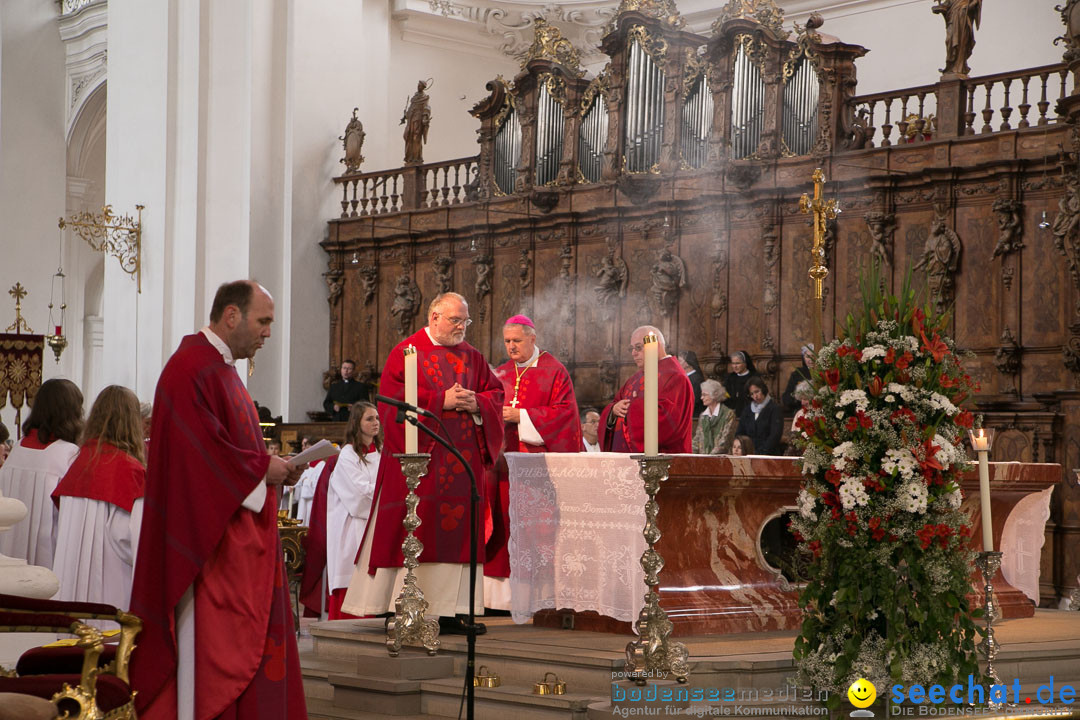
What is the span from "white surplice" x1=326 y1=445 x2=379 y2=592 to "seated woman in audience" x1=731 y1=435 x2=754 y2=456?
154 inches

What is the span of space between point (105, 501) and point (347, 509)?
329 cm

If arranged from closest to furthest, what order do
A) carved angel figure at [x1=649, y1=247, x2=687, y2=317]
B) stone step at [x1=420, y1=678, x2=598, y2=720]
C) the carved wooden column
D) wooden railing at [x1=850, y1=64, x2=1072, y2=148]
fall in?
stone step at [x1=420, y1=678, x2=598, y2=720] < wooden railing at [x1=850, y1=64, x2=1072, y2=148] < carved angel figure at [x1=649, y1=247, x2=687, y2=317] < the carved wooden column

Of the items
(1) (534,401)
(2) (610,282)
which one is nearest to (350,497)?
(1) (534,401)

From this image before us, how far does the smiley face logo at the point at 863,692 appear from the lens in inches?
195

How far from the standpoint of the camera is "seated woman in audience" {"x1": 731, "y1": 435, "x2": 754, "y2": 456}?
467 inches

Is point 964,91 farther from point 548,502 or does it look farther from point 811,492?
point 811,492

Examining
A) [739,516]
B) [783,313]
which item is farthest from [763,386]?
[739,516]

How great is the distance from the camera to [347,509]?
8961 mm

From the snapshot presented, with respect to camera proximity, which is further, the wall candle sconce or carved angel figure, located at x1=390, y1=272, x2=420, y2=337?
the wall candle sconce

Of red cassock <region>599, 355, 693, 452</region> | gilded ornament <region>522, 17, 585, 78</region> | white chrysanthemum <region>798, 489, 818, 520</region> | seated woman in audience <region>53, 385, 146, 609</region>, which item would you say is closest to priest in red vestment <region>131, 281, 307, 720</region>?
seated woman in audience <region>53, 385, 146, 609</region>

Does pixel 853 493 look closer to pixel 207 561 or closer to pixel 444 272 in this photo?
pixel 207 561

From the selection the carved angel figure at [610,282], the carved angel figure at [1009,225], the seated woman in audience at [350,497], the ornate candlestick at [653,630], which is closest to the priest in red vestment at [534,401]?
the seated woman in audience at [350,497]

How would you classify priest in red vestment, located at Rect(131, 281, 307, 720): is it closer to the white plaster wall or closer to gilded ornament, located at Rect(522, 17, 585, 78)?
gilded ornament, located at Rect(522, 17, 585, 78)

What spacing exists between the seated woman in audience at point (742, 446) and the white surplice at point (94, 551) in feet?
22.2
